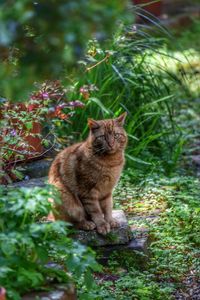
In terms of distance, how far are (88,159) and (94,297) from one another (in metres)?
1.40

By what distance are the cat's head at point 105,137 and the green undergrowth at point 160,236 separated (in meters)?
0.81

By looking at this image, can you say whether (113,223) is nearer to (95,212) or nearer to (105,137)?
(95,212)

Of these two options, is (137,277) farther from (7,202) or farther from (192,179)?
(192,179)

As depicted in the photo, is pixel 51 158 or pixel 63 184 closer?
pixel 63 184

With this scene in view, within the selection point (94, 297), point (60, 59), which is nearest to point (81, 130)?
point (94, 297)

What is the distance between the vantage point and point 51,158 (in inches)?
300

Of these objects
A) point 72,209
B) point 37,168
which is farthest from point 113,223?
point 37,168

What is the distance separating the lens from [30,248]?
174 inches

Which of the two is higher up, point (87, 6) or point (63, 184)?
point (87, 6)

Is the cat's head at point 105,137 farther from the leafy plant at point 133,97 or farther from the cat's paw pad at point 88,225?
the leafy plant at point 133,97

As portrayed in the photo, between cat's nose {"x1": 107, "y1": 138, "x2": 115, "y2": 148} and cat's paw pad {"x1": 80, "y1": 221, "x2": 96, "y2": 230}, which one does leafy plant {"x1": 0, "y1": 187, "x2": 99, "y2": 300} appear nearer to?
cat's paw pad {"x1": 80, "y1": 221, "x2": 96, "y2": 230}

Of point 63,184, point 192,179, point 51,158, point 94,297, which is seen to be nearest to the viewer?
point 94,297

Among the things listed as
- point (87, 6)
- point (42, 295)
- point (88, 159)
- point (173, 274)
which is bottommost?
point (173, 274)

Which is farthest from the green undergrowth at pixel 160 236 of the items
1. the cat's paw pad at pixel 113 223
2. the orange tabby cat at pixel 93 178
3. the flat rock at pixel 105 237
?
the orange tabby cat at pixel 93 178
